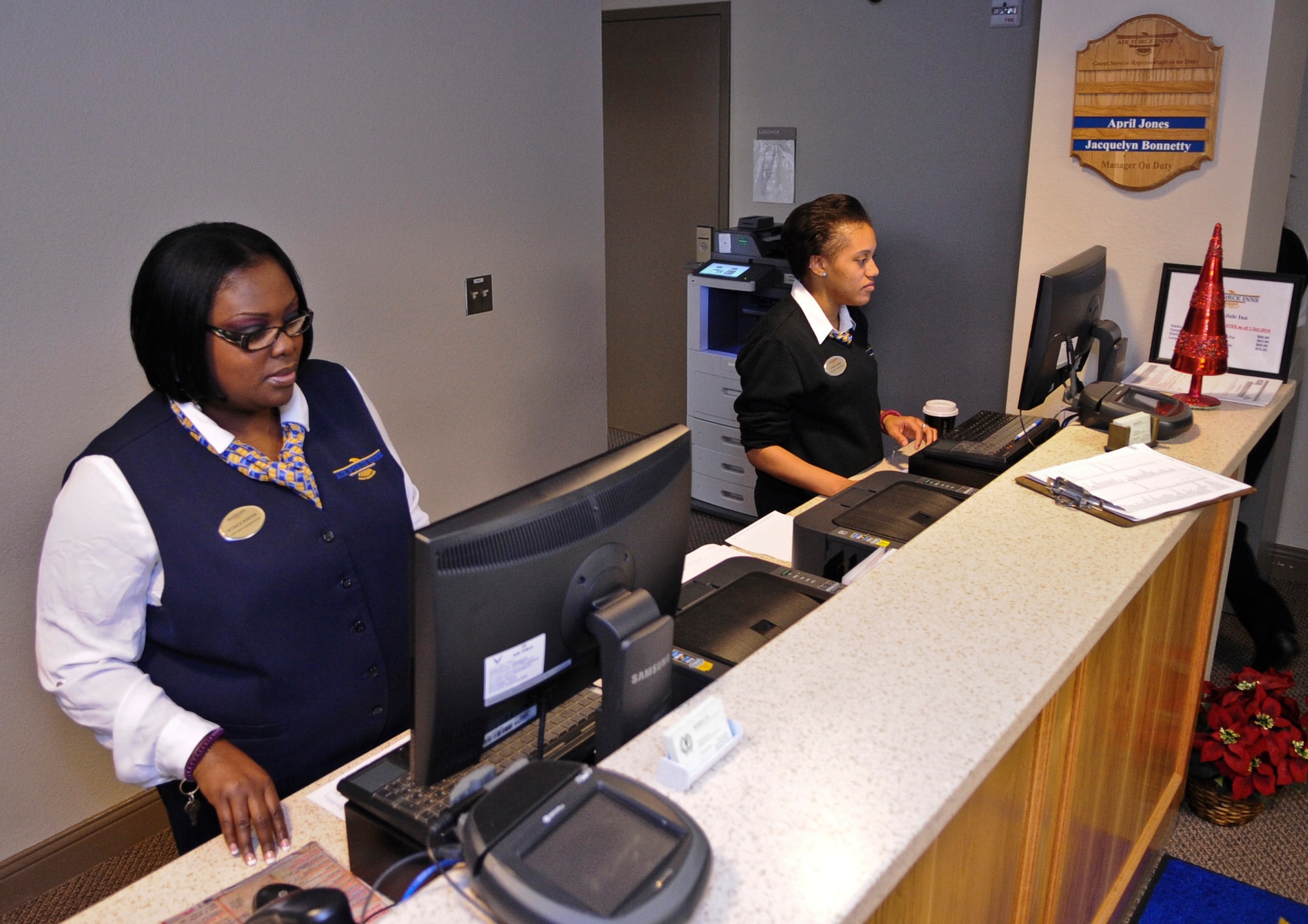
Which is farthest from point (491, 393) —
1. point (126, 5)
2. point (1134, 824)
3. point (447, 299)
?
point (1134, 824)

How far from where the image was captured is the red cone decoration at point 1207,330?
240cm

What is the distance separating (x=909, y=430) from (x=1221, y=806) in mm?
1229

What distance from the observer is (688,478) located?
1.40 meters

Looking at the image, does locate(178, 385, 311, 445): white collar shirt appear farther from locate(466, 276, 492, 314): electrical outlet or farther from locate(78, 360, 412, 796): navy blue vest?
locate(466, 276, 492, 314): electrical outlet

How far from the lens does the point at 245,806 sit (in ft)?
4.63

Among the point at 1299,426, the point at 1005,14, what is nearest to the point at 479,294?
the point at 1005,14

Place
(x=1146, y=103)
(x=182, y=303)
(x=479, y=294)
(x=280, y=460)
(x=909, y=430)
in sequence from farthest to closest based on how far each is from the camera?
(x=479, y=294), (x=1146, y=103), (x=909, y=430), (x=280, y=460), (x=182, y=303)

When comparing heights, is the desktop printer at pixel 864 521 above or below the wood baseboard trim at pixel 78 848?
above

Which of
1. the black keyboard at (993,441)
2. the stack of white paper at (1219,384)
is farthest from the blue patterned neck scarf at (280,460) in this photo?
the stack of white paper at (1219,384)

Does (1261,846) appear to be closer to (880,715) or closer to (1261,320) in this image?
(1261,320)

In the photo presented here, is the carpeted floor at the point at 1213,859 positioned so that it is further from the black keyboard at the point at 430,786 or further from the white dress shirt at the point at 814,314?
the black keyboard at the point at 430,786

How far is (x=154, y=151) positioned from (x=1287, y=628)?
338 centimetres

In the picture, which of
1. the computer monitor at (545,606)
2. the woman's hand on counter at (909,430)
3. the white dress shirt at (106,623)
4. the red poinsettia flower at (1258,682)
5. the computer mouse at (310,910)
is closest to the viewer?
the computer mouse at (310,910)

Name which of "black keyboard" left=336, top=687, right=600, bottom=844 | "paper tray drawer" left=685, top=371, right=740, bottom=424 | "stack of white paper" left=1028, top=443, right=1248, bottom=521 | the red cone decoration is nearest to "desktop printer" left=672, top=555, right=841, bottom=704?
"black keyboard" left=336, top=687, right=600, bottom=844
